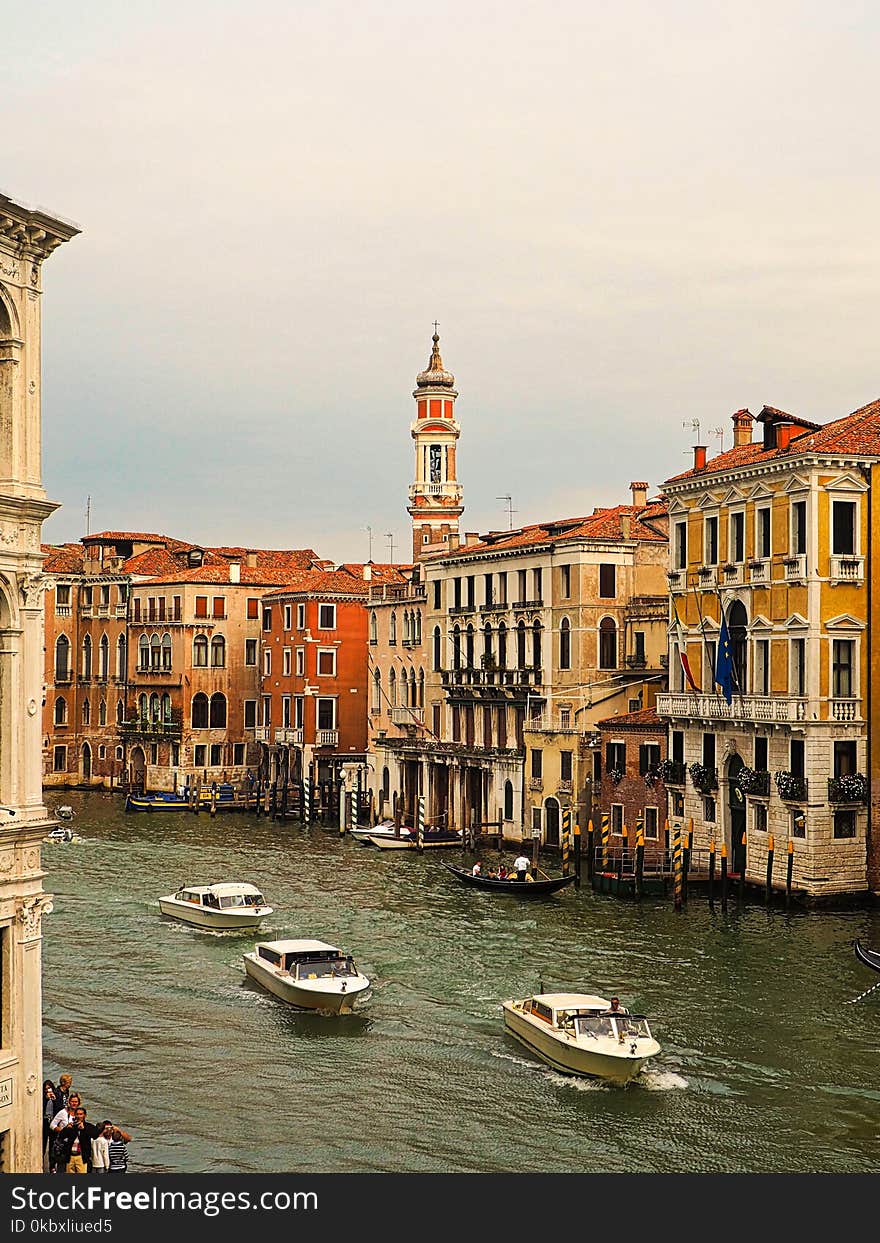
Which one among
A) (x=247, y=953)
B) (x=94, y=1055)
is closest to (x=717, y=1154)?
(x=94, y=1055)

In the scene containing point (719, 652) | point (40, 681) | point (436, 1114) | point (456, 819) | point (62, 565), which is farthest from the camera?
point (62, 565)

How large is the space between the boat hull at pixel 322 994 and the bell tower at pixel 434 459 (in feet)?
135

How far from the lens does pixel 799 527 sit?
121ft

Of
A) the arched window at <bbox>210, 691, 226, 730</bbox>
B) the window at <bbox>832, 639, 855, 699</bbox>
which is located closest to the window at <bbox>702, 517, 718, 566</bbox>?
the window at <bbox>832, 639, 855, 699</bbox>

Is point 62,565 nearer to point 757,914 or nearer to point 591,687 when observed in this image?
point 591,687

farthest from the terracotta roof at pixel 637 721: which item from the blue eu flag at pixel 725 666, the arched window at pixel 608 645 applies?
the blue eu flag at pixel 725 666

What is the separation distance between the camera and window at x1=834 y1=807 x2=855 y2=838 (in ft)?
119

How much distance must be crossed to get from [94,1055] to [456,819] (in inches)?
1184

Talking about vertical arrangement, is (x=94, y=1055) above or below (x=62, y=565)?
below

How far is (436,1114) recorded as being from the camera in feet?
69.8

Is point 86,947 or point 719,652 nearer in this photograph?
point 86,947

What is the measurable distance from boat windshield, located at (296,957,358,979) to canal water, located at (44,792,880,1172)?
31.3 inches

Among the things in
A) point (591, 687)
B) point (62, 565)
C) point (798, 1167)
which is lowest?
point (798, 1167)

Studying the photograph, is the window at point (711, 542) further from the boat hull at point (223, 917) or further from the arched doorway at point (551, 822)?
the boat hull at point (223, 917)
